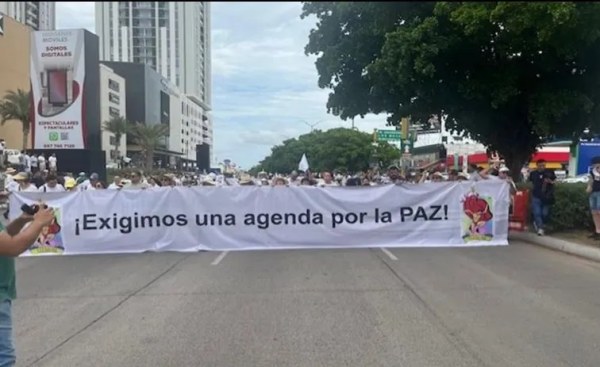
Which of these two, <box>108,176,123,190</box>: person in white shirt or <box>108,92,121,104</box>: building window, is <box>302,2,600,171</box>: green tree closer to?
<box>108,176,123,190</box>: person in white shirt

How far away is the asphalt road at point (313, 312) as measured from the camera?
646 cm

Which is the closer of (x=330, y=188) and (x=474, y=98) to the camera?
(x=330, y=188)

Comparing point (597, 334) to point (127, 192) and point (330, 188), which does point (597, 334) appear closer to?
point (330, 188)

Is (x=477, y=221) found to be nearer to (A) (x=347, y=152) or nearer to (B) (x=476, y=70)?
(B) (x=476, y=70)

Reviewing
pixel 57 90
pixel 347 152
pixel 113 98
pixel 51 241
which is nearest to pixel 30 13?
pixel 113 98

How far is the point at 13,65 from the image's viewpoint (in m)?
86.8

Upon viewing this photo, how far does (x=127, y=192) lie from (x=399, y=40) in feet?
24.4

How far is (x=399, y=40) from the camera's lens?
16.8 meters

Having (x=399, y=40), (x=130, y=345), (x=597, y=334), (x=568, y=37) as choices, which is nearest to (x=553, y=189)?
(x=568, y=37)

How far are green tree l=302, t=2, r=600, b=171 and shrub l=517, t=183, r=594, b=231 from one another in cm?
241

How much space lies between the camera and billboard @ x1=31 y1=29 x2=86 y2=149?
48.3 m

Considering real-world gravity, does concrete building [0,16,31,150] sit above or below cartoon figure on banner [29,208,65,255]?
Answer: above

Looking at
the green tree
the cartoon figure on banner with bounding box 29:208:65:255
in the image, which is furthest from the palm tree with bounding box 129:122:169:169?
the cartoon figure on banner with bounding box 29:208:65:255

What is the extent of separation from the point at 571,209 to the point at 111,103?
114m
